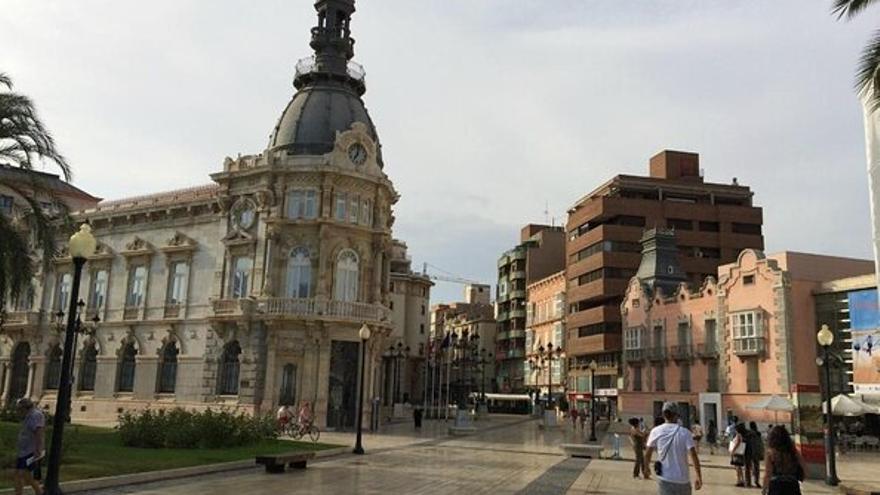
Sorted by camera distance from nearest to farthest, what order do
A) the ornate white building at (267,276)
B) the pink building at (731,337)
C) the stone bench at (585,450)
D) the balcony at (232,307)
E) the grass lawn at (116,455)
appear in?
the grass lawn at (116,455), the stone bench at (585,450), the ornate white building at (267,276), the balcony at (232,307), the pink building at (731,337)

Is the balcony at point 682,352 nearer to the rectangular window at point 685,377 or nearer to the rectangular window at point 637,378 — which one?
the rectangular window at point 685,377

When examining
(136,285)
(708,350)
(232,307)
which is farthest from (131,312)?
(708,350)

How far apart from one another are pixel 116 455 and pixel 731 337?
35.0 meters

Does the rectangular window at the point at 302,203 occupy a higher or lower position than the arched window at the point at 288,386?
higher

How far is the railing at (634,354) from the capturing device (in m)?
53.1

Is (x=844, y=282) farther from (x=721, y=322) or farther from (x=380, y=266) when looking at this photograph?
(x=380, y=266)

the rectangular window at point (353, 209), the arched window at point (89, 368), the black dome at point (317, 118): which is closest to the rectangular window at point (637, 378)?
the black dome at point (317, 118)

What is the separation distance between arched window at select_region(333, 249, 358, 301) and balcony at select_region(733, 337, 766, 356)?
21681mm

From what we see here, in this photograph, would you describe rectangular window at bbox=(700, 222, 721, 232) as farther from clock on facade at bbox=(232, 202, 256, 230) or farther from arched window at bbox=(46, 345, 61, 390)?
arched window at bbox=(46, 345, 61, 390)

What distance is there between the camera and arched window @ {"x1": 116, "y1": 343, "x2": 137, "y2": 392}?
4459 centimetres

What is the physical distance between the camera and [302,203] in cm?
4019

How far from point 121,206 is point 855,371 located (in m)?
42.9

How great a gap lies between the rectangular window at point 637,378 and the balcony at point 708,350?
7.49m

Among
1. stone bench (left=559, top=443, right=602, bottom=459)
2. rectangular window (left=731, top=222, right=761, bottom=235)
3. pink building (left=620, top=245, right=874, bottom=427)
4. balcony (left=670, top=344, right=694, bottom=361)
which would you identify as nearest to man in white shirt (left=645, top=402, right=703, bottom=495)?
stone bench (left=559, top=443, right=602, bottom=459)
